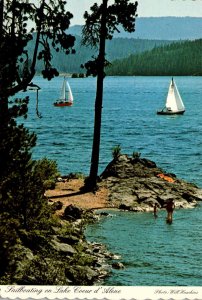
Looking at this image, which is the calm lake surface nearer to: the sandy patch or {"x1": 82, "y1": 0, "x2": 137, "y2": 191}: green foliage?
the sandy patch

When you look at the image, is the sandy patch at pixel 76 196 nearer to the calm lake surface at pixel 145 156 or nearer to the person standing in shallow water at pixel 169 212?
the calm lake surface at pixel 145 156

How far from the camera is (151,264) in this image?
17.5m

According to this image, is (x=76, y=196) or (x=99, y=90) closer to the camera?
(x=76, y=196)

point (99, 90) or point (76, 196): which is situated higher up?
point (99, 90)

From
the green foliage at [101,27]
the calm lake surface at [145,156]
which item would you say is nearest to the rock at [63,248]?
the calm lake surface at [145,156]

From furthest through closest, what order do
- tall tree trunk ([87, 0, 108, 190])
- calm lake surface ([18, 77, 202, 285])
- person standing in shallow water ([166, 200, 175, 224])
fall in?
1. tall tree trunk ([87, 0, 108, 190])
2. person standing in shallow water ([166, 200, 175, 224])
3. calm lake surface ([18, 77, 202, 285])

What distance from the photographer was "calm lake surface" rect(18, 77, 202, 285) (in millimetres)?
17219

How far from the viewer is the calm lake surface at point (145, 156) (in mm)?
17219

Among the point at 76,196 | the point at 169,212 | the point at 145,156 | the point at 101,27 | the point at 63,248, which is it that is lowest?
the point at 145,156

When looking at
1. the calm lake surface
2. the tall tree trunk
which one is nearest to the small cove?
the calm lake surface

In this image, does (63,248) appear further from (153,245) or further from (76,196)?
(76,196)

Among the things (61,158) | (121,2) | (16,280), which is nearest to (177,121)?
(61,158)

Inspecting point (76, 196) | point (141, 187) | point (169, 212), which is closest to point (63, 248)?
point (169, 212)

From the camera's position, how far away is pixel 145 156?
5384 cm
